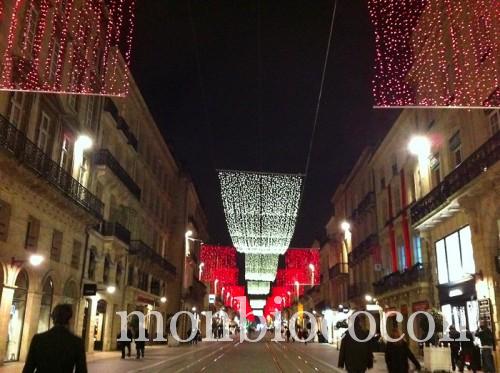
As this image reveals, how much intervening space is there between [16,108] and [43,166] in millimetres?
2702

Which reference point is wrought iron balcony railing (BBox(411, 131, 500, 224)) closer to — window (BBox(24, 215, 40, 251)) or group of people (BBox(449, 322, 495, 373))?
group of people (BBox(449, 322, 495, 373))

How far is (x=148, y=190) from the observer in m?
40.1

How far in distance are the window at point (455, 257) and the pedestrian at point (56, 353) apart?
1820cm

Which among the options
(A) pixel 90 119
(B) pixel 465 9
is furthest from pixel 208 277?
(B) pixel 465 9

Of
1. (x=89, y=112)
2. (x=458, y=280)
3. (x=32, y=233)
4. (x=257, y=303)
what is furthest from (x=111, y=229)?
(x=257, y=303)

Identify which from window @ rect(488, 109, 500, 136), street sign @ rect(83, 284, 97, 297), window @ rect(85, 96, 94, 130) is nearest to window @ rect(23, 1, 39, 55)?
window @ rect(85, 96, 94, 130)

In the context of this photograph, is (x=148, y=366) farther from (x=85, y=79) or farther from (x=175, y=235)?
(x=175, y=235)

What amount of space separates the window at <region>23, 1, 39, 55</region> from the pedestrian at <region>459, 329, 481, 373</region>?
686 inches

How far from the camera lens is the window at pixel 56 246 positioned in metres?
21.8

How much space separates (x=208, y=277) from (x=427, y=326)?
31.5 m

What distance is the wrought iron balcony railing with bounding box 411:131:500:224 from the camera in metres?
16.8

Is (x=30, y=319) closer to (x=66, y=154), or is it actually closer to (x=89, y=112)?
(x=66, y=154)

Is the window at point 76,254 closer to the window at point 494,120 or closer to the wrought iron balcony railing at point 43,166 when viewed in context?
the wrought iron balcony railing at point 43,166

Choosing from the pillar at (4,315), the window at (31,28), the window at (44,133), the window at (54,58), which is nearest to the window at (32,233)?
the pillar at (4,315)
